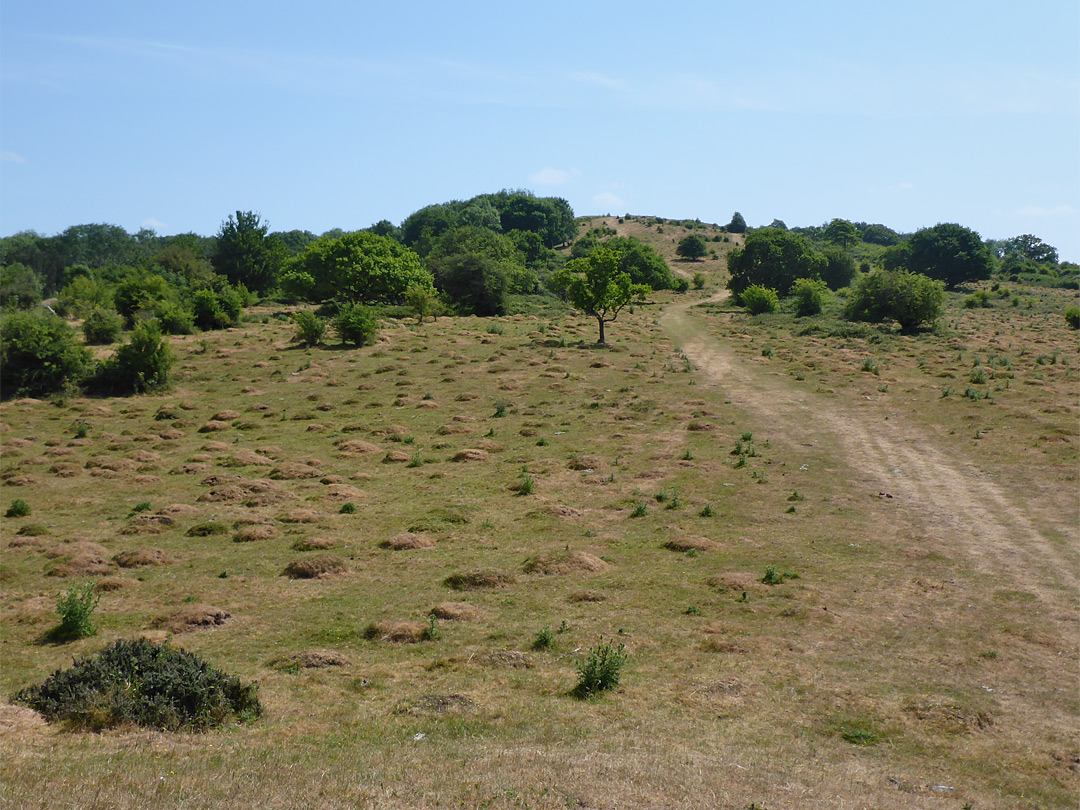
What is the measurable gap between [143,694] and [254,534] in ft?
38.3

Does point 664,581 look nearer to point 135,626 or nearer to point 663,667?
point 663,667

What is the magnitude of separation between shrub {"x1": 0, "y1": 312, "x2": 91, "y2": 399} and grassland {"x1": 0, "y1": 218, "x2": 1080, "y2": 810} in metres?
2.48

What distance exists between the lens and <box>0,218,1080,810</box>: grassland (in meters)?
10.5

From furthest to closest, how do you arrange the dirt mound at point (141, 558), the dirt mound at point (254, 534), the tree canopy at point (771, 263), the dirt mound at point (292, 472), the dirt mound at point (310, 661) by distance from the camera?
the tree canopy at point (771, 263) → the dirt mound at point (292, 472) → the dirt mound at point (254, 534) → the dirt mound at point (141, 558) → the dirt mound at point (310, 661)

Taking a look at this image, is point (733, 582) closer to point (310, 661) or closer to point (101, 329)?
point (310, 661)

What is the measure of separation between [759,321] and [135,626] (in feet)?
235

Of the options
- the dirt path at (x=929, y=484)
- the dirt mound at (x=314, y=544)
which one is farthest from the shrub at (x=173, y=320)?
the dirt mound at (x=314, y=544)

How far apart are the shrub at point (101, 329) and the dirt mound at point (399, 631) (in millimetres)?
52186

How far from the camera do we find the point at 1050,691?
13578mm

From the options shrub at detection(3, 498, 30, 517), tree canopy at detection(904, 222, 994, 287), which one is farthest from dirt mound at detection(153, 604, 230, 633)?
tree canopy at detection(904, 222, 994, 287)

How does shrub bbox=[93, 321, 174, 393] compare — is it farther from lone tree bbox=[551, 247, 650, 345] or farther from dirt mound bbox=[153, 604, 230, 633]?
dirt mound bbox=[153, 604, 230, 633]

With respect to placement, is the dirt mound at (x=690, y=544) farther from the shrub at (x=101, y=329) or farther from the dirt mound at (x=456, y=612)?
the shrub at (x=101, y=329)

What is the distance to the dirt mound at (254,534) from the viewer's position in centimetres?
2359

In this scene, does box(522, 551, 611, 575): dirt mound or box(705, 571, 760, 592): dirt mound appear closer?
box(705, 571, 760, 592): dirt mound
